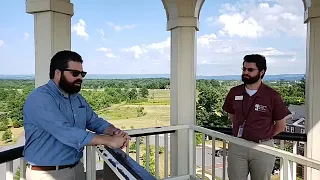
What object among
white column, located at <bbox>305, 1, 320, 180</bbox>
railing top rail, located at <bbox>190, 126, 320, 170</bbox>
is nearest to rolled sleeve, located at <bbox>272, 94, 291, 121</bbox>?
railing top rail, located at <bbox>190, 126, 320, 170</bbox>

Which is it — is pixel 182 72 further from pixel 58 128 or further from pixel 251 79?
pixel 58 128

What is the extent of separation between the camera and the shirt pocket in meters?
2.03

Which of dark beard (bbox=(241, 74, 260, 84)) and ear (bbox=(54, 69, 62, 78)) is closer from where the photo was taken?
ear (bbox=(54, 69, 62, 78))

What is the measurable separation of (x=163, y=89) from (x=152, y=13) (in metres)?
8.19

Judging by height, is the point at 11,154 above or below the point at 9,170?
above

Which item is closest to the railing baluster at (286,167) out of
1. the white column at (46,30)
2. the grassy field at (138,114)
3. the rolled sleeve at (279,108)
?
the rolled sleeve at (279,108)

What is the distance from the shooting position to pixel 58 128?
1.72 metres

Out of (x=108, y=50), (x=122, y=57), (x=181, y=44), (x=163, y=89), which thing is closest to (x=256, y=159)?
(x=181, y=44)

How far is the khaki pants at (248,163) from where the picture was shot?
104 inches

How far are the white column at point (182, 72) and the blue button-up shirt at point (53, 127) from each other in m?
2.09

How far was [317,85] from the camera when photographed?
11.1ft

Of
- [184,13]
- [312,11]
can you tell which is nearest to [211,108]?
[184,13]

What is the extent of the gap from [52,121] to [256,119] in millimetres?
1765

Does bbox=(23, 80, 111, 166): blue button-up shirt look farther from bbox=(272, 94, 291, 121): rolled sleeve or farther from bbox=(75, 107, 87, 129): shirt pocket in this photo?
bbox=(272, 94, 291, 121): rolled sleeve
